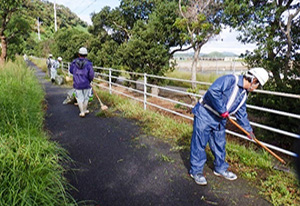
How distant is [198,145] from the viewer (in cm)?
292

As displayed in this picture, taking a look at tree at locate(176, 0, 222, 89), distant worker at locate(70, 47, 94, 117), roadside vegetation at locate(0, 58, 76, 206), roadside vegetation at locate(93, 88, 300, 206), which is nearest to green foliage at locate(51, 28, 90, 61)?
tree at locate(176, 0, 222, 89)

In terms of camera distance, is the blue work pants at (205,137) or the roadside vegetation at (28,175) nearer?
the roadside vegetation at (28,175)

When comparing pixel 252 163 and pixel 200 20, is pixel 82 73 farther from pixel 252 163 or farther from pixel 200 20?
pixel 200 20

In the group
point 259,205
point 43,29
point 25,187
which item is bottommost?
point 259,205

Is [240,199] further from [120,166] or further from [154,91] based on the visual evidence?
[154,91]

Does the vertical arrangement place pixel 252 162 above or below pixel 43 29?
below

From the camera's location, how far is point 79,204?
2.46 meters

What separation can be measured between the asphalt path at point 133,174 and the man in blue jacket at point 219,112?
0.74 ft

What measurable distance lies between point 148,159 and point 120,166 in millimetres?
494

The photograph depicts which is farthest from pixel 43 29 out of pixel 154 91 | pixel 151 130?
pixel 151 130

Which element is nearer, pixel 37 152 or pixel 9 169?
pixel 9 169

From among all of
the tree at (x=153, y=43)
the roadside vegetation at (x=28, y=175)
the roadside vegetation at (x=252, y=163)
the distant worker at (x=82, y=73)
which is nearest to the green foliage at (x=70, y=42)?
the tree at (x=153, y=43)

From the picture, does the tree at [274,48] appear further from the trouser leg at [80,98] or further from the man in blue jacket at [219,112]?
the trouser leg at [80,98]

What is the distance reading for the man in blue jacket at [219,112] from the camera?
2.65 metres
